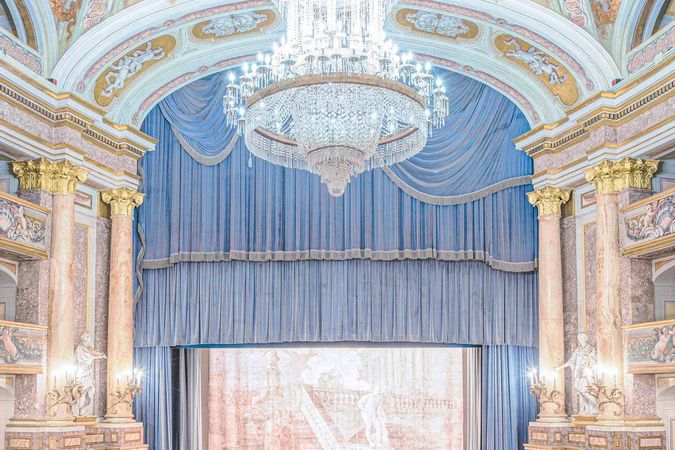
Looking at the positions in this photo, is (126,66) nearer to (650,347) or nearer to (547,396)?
(547,396)

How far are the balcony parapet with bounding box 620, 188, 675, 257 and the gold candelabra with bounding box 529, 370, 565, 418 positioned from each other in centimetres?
246

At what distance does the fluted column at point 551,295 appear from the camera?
14180 millimetres

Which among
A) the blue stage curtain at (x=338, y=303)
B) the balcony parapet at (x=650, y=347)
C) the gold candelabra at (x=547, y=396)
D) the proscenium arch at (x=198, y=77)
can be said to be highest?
the proscenium arch at (x=198, y=77)

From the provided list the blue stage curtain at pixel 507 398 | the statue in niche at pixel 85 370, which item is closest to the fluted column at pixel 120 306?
the statue in niche at pixel 85 370

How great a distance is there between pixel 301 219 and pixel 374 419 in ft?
14.3

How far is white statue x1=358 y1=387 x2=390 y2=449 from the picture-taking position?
57.6 feet

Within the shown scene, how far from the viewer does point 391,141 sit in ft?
38.8

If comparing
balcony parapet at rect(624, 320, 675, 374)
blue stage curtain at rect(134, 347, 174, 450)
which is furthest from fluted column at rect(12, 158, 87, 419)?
balcony parapet at rect(624, 320, 675, 374)

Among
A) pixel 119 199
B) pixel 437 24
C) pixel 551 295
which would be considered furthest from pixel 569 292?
pixel 119 199

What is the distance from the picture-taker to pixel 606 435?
41.1 feet

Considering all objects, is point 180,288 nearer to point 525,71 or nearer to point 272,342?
point 272,342

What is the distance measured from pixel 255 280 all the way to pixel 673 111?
683cm

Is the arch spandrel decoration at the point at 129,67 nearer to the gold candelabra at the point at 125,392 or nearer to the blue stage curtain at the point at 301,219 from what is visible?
the blue stage curtain at the point at 301,219

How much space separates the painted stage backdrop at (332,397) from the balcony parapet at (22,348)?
5.44 metres
